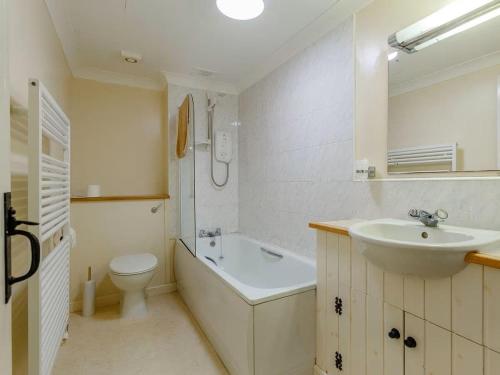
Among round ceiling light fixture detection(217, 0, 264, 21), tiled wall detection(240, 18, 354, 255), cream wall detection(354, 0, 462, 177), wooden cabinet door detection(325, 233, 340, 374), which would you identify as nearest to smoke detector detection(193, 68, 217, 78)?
tiled wall detection(240, 18, 354, 255)

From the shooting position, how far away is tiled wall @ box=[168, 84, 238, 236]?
2822 millimetres

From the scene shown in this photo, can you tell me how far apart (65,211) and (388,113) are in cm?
207

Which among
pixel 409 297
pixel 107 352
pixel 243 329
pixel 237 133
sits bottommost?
pixel 107 352

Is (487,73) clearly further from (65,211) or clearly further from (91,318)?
(91,318)

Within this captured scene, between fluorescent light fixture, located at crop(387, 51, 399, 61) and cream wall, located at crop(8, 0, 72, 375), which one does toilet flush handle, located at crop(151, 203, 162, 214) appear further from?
fluorescent light fixture, located at crop(387, 51, 399, 61)

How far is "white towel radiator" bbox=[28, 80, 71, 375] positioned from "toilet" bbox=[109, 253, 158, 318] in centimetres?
49

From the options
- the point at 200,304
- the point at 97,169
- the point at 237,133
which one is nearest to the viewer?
the point at 200,304

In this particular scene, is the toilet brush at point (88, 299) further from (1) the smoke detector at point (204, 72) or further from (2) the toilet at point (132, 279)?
(1) the smoke detector at point (204, 72)

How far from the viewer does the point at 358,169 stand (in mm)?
1644

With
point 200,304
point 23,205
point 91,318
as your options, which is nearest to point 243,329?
point 200,304

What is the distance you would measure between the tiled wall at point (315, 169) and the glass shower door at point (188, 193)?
725 millimetres

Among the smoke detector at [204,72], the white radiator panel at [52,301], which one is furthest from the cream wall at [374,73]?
the white radiator panel at [52,301]

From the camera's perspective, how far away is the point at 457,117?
1.26m

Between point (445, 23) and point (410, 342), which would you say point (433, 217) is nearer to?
point (410, 342)
